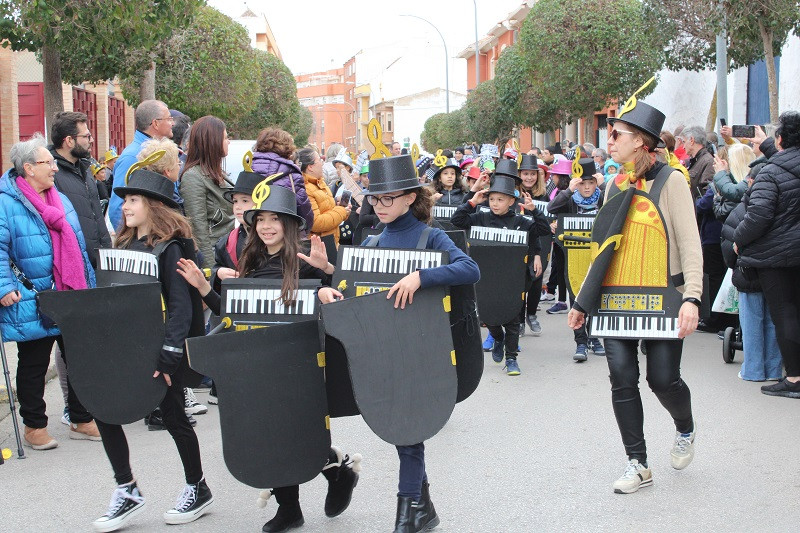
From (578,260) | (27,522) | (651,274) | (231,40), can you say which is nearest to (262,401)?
(27,522)

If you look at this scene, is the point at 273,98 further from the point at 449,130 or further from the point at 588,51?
the point at 588,51

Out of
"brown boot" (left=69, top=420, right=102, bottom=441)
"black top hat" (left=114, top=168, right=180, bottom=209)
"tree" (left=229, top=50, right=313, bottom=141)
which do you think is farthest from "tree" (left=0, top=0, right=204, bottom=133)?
"tree" (left=229, top=50, right=313, bottom=141)

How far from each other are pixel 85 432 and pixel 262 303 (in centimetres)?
276

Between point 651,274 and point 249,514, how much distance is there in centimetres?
244

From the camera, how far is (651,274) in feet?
16.7

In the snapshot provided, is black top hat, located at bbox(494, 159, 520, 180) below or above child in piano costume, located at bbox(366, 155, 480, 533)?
above

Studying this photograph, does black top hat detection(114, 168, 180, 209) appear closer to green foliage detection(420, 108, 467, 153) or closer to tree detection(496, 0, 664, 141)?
tree detection(496, 0, 664, 141)

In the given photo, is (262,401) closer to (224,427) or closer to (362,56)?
(224,427)

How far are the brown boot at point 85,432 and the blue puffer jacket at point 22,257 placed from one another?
30.8 inches

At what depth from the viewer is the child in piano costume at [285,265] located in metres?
4.65

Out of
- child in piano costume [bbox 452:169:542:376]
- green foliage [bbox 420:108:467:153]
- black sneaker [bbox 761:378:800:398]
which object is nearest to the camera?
black sneaker [bbox 761:378:800:398]

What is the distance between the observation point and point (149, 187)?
503 cm

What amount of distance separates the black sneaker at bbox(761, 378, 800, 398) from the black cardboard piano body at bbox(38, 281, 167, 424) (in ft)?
→ 16.1

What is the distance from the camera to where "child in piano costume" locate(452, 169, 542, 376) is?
336 inches
